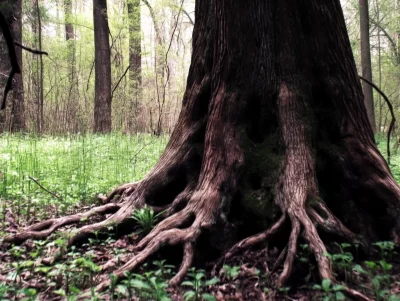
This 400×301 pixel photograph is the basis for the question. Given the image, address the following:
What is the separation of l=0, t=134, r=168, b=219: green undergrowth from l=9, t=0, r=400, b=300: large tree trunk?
0.79 m

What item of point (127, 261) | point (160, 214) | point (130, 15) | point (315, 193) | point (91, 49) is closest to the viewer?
point (127, 261)

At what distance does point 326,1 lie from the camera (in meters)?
3.29

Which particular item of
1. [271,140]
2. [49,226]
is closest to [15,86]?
[49,226]

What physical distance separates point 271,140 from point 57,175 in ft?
10.3

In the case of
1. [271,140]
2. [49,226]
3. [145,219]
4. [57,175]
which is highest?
[271,140]

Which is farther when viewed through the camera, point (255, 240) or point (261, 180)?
point (261, 180)

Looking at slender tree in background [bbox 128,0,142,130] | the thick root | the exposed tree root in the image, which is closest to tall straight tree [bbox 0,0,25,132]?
the thick root

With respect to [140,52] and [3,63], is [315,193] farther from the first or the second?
[140,52]

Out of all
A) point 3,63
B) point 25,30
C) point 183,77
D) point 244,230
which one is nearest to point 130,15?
point 183,77

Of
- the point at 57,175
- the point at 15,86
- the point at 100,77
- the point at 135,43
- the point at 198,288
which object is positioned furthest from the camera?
the point at 135,43

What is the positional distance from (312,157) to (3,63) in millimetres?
9982

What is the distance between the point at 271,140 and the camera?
3201 mm

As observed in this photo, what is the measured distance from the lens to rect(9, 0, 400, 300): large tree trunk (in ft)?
9.41

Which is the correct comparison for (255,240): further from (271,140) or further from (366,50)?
(366,50)
